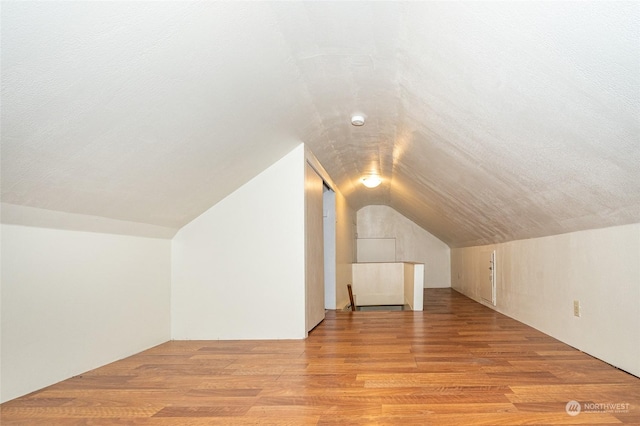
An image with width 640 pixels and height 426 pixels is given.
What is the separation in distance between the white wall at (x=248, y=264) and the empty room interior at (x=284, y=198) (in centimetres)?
2

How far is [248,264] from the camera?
4.99m

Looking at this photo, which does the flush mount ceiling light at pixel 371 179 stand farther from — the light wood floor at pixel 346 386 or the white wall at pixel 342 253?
the light wood floor at pixel 346 386

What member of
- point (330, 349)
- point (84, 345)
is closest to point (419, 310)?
point (330, 349)

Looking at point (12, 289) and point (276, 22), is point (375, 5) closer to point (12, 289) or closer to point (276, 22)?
point (276, 22)

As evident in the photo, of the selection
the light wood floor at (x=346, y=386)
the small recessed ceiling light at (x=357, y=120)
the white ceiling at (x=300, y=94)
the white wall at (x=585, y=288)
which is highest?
the small recessed ceiling light at (x=357, y=120)

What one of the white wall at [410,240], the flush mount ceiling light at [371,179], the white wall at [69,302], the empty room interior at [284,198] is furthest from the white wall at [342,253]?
the white wall at [69,302]

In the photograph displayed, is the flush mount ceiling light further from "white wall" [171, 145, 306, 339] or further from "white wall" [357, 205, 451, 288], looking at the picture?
"white wall" [357, 205, 451, 288]

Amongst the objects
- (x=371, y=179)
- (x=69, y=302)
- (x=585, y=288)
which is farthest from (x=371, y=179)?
(x=69, y=302)

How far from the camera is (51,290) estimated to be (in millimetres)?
3199

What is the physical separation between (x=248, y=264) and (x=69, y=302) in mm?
1938

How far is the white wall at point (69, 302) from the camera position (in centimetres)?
289

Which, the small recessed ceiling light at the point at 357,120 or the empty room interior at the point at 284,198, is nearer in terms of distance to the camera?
the empty room interior at the point at 284,198

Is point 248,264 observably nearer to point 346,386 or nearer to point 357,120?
point 357,120

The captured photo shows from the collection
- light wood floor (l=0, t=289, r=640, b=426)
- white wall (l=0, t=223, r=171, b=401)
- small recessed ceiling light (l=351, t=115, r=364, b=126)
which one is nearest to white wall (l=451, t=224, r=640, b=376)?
light wood floor (l=0, t=289, r=640, b=426)
